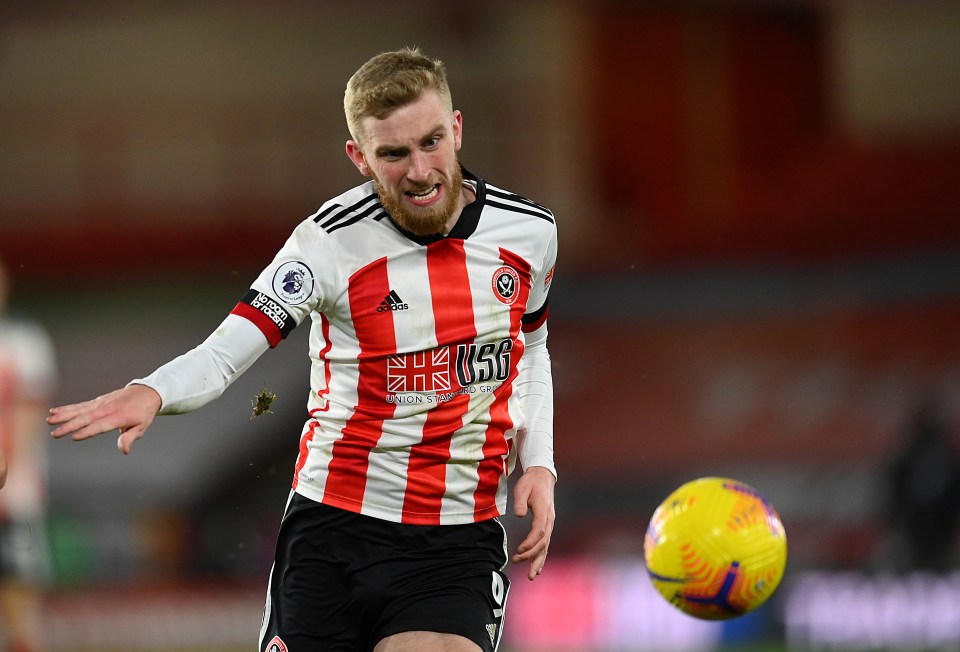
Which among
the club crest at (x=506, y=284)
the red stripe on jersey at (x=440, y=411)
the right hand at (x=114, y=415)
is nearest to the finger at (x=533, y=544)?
the red stripe on jersey at (x=440, y=411)

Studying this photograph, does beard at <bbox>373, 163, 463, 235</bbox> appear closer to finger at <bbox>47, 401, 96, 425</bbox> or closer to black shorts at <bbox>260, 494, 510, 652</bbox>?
black shorts at <bbox>260, 494, 510, 652</bbox>

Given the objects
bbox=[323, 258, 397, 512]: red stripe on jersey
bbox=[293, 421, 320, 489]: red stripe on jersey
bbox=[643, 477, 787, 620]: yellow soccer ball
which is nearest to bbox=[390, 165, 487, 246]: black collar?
bbox=[323, 258, 397, 512]: red stripe on jersey

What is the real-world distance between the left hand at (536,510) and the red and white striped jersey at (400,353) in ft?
0.33

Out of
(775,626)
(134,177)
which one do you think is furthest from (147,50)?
(775,626)

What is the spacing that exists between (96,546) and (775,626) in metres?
7.17

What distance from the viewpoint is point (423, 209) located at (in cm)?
367

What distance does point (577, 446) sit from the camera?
14211mm

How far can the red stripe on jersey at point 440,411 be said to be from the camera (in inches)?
147

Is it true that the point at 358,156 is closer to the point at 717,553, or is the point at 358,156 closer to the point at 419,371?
the point at 419,371

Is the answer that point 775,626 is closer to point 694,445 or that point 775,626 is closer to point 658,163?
point 694,445

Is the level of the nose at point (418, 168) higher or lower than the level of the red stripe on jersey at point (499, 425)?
higher

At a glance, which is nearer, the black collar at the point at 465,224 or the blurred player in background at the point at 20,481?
the black collar at the point at 465,224

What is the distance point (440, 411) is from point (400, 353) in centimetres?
19

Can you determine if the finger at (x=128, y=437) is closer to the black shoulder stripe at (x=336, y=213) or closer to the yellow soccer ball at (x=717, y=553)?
the black shoulder stripe at (x=336, y=213)
